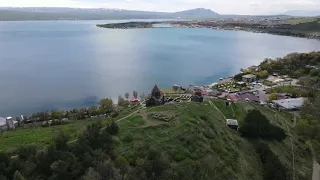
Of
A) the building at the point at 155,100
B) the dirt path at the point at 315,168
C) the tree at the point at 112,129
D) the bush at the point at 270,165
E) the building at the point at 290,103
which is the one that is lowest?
the dirt path at the point at 315,168

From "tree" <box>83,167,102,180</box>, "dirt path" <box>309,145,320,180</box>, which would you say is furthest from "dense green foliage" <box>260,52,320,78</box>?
"tree" <box>83,167,102,180</box>

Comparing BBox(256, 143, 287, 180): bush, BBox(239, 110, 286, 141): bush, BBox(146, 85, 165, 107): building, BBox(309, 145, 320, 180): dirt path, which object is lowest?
BBox(309, 145, 320, 180): dirt path

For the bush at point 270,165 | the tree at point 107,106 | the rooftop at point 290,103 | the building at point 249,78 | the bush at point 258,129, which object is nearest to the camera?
the bush at point 270,165

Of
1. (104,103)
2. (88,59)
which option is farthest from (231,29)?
(104,103)

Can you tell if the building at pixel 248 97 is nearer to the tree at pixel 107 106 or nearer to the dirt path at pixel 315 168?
the dirt path at pixel 315 168

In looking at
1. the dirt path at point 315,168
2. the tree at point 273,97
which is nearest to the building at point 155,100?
the dirt path at point 315,168

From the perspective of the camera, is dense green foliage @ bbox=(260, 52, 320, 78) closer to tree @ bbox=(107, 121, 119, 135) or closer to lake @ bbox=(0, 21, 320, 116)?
lake @ bbox=(0, 21, 320, 116)
